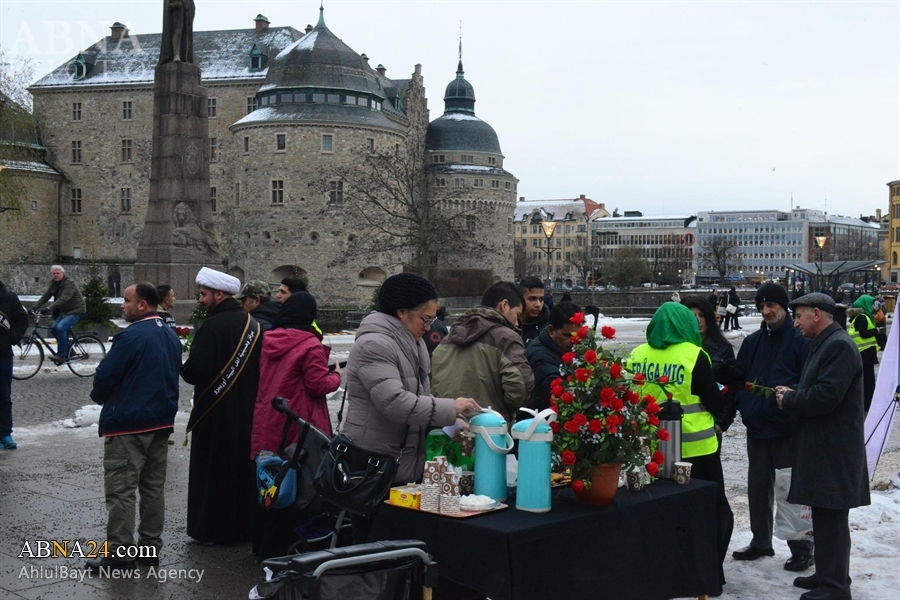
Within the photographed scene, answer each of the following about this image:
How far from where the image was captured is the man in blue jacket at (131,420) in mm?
5605

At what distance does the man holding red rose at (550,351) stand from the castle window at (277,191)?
175 ft

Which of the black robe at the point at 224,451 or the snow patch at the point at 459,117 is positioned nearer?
the black robe at the point at 224,451

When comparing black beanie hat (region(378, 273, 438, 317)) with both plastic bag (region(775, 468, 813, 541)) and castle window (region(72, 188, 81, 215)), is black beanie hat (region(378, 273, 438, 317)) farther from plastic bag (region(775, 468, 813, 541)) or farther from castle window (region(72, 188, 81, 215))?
castle window (region(72, 188, 81, 215))

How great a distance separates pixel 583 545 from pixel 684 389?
167cm

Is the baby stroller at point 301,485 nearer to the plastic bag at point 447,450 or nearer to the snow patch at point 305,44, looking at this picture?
the plastic bag at point 447,450

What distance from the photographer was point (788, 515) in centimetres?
612

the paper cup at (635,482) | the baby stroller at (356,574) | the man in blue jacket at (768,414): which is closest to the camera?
the baby stroller at (356,574)

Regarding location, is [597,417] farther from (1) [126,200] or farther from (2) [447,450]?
(1) [126,200]

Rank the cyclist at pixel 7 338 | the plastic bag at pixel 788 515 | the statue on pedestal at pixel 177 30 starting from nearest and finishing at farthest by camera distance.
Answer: the plastic bag at pixel 788 515, the cyclist at pixel 7 338, the statue on pedestal at pixel 177 30

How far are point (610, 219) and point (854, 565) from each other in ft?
530

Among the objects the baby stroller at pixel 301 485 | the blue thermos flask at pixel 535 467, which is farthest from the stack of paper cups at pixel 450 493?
the baby stroller at pixel 301 485

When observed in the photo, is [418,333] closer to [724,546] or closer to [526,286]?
[724,546]

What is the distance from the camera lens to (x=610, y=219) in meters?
165

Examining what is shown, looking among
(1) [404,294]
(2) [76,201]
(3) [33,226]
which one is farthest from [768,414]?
(2) [76,201]
